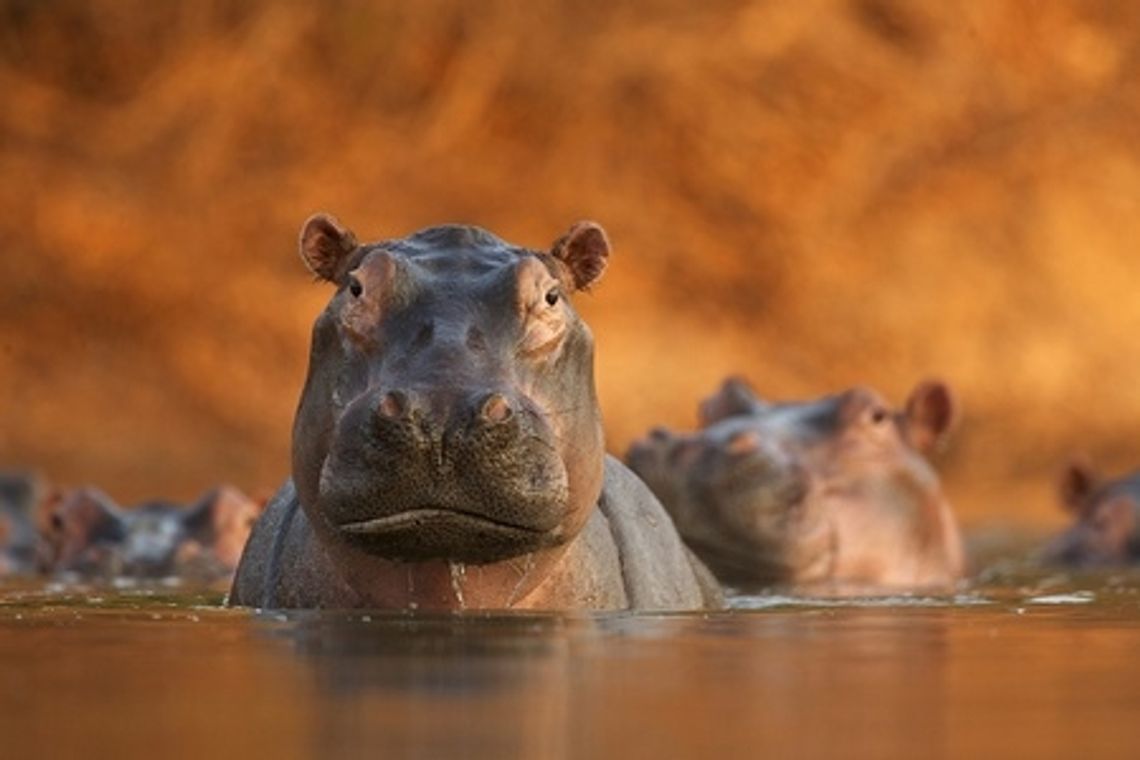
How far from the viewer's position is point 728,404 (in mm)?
12516

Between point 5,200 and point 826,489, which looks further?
point 5,200

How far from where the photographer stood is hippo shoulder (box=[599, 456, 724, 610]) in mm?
8180

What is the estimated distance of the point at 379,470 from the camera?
7059 millimetres

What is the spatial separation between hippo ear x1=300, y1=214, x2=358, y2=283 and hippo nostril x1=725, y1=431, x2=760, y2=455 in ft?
11.0

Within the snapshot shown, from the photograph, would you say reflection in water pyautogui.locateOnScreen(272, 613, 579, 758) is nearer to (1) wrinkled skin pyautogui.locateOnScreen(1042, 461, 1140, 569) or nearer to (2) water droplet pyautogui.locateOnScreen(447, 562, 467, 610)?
(2) water droplet pyautogui.locateOnScreen(447, 562, 467, 610)

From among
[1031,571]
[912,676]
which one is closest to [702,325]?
[1031,571]

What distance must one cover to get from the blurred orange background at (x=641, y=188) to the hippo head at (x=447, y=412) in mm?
15474

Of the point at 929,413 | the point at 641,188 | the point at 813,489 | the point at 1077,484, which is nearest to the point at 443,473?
the point at 813,489

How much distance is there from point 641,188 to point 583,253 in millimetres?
17406

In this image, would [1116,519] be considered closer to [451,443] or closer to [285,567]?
[285,567]

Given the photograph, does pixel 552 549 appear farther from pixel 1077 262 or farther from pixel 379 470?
pixel 1077 262

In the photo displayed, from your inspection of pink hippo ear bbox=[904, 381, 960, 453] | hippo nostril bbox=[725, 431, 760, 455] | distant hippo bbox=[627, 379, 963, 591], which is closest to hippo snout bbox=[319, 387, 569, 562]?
distant hippo bbox=[627, 379, 963, 591]

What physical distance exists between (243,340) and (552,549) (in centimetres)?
1640

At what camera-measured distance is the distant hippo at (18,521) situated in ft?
46.9
